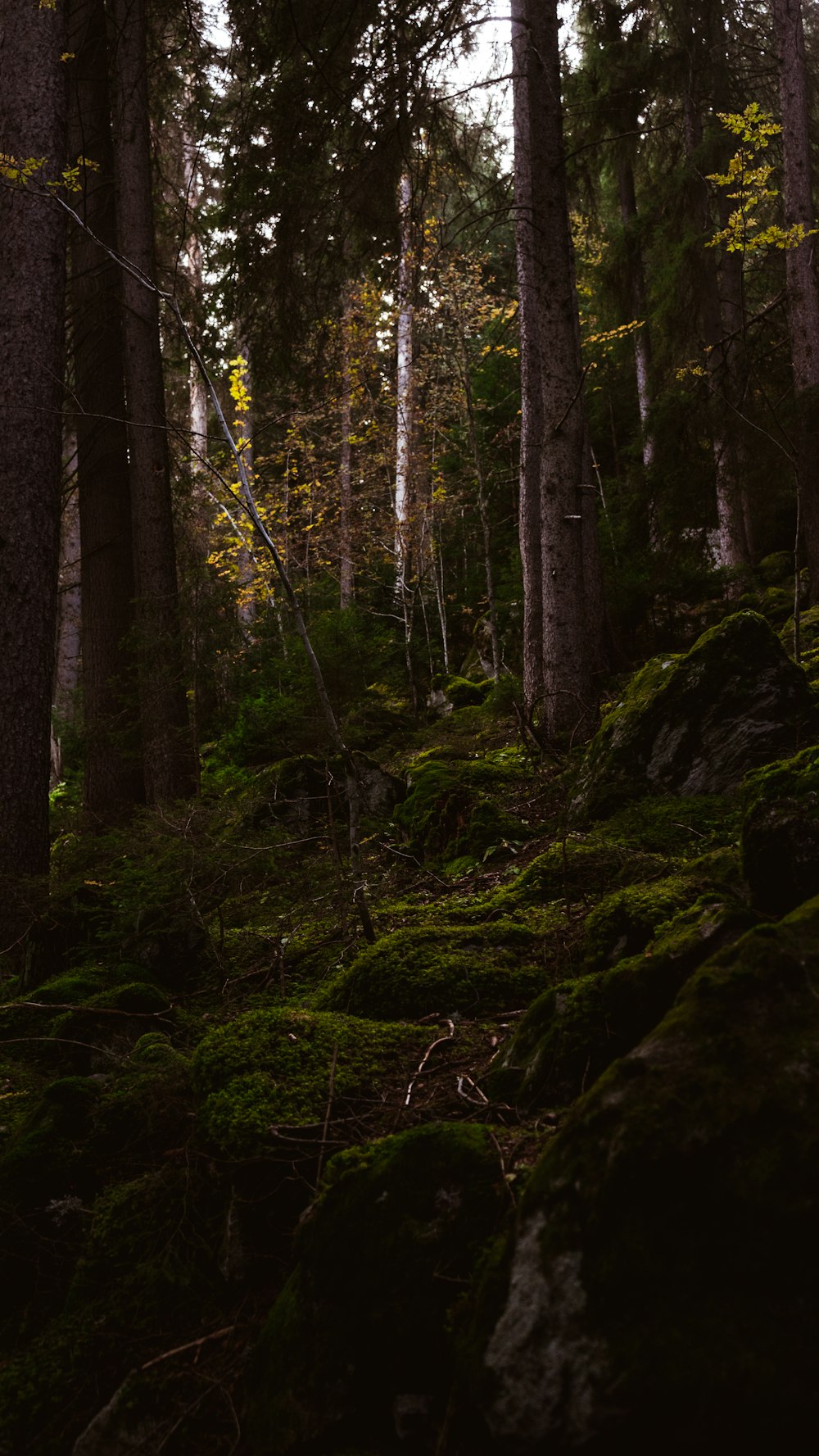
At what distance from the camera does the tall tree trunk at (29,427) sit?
6168 millimetres

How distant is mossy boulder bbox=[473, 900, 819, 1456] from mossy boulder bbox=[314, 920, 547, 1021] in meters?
1.69

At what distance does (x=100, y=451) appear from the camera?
361 inches

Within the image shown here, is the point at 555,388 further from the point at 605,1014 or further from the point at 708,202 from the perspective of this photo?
the point at 708,202

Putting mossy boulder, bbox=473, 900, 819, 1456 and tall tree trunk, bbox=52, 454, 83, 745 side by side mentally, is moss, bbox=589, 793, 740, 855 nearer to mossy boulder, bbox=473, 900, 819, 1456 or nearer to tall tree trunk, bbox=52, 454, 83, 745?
mossy boulder, bbox=473, 900, 819, 1456

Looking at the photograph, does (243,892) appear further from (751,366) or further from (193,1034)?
(751,366)

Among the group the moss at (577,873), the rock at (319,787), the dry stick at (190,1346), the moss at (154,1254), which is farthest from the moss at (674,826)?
the rock at (319,787)

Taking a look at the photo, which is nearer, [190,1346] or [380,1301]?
[380,1301]

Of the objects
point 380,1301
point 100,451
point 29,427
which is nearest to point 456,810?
point 29,427

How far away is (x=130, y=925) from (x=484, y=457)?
13.2m

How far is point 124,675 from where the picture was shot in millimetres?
8820

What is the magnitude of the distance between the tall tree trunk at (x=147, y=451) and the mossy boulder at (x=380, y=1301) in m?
6.39

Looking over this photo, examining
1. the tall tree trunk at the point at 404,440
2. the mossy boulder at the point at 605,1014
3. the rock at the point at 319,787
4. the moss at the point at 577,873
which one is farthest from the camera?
the tall tree trunk at the point at 404,440

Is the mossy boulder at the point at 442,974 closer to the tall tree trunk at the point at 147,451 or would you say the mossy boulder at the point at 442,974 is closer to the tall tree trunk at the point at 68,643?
the tall tree trunk at the point at 147,451

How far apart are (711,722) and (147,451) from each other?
21.0 ft
